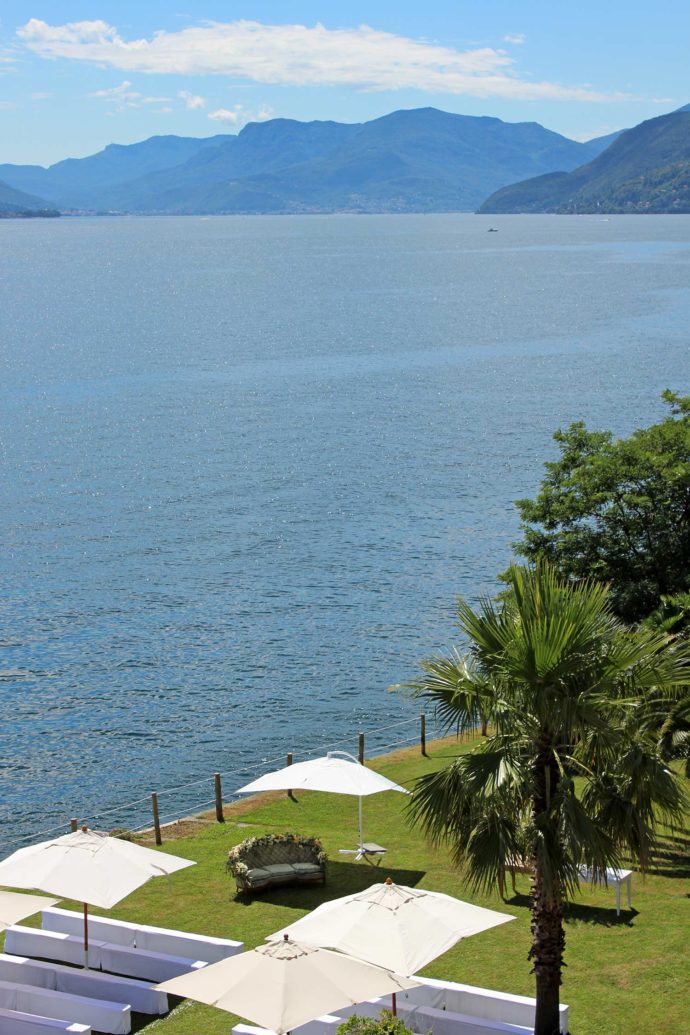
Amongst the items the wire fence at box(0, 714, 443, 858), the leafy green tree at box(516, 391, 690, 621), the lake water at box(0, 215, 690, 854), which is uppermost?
the leafy green tree at box(516, 391, 690, 621)

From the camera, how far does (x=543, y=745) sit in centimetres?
1441

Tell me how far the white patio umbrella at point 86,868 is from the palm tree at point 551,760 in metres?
5.39

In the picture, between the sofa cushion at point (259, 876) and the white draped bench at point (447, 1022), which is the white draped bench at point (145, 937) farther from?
the sofa cushion at point (259, 876)

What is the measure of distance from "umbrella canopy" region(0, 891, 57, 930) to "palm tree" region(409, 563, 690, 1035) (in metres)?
6.37

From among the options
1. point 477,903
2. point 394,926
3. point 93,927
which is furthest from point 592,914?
point 93,927

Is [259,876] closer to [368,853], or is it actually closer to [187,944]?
[368,853]

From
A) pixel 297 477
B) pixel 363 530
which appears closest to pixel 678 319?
pixel 297 477

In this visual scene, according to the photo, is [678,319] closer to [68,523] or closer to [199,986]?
[68,523]

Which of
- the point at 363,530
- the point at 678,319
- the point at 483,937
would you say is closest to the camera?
the point at 483,937

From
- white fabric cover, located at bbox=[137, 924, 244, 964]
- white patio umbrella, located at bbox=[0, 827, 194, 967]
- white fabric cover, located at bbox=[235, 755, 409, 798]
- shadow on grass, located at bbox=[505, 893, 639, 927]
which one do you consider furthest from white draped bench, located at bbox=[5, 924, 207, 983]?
white fabric cover, located at bbox=[235, 755, 409, 798]

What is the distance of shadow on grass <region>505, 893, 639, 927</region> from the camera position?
20.3m

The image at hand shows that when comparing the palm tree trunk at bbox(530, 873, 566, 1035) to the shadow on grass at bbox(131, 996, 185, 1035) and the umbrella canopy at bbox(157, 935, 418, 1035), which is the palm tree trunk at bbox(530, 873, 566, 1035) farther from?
the shadow on grass at bbox(131, 996, 185, 1035)

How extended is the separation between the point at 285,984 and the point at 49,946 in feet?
20.3

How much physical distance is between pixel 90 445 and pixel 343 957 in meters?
70.6
